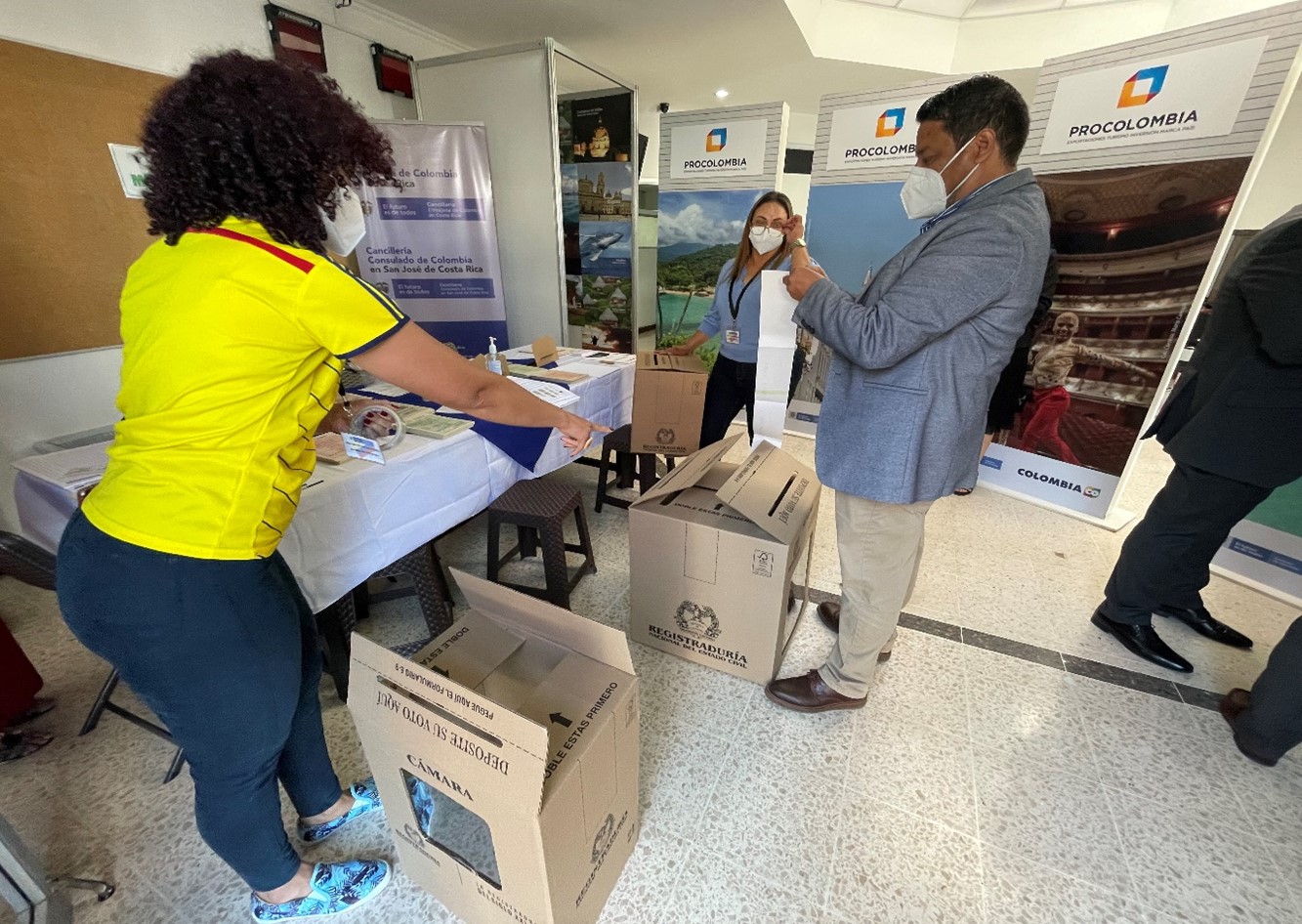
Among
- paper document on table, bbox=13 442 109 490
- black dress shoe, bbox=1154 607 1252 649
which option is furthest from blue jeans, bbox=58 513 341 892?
black dress shoe, bbox=1154 607 1252 649

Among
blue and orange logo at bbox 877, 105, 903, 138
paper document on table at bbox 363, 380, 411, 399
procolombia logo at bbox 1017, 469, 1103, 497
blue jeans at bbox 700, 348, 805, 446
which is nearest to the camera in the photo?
paper document on table at bbox 363, 380, 411, 399

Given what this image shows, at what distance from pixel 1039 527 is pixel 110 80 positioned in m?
4.97

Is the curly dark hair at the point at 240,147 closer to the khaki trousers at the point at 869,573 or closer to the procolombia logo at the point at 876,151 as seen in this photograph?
the khaki trousers at the point at 869,573

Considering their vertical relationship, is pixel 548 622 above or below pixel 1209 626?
above

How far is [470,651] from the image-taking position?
3.60 feet

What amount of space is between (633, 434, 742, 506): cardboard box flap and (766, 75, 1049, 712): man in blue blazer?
0.40 metres

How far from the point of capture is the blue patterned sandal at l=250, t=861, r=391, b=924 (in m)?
1.06

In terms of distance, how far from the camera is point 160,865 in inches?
46.8

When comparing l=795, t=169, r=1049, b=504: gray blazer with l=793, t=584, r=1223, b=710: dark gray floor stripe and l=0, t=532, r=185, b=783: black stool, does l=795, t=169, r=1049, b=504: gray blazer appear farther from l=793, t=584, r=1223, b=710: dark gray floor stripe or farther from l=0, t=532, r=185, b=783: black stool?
l=0, t=532, r=185, b=783: black stool

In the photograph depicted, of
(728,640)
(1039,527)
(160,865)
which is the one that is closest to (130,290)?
(160,865)

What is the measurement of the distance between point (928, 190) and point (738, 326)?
1211 millimetres

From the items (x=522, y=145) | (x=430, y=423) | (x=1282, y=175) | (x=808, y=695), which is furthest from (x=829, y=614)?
(x=1282, y=175)

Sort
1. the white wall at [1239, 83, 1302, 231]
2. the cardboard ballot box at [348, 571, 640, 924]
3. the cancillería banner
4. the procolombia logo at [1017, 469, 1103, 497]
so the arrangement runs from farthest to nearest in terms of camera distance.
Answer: the white wall at [1239, 83, 1302, 231] → the cancillería banner → the procolombia logo at [1017, 469, 1103, 497] → the cardboard ballot box at [348, 571, 640, 924]

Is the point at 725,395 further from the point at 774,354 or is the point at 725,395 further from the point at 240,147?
the point at 240,147
